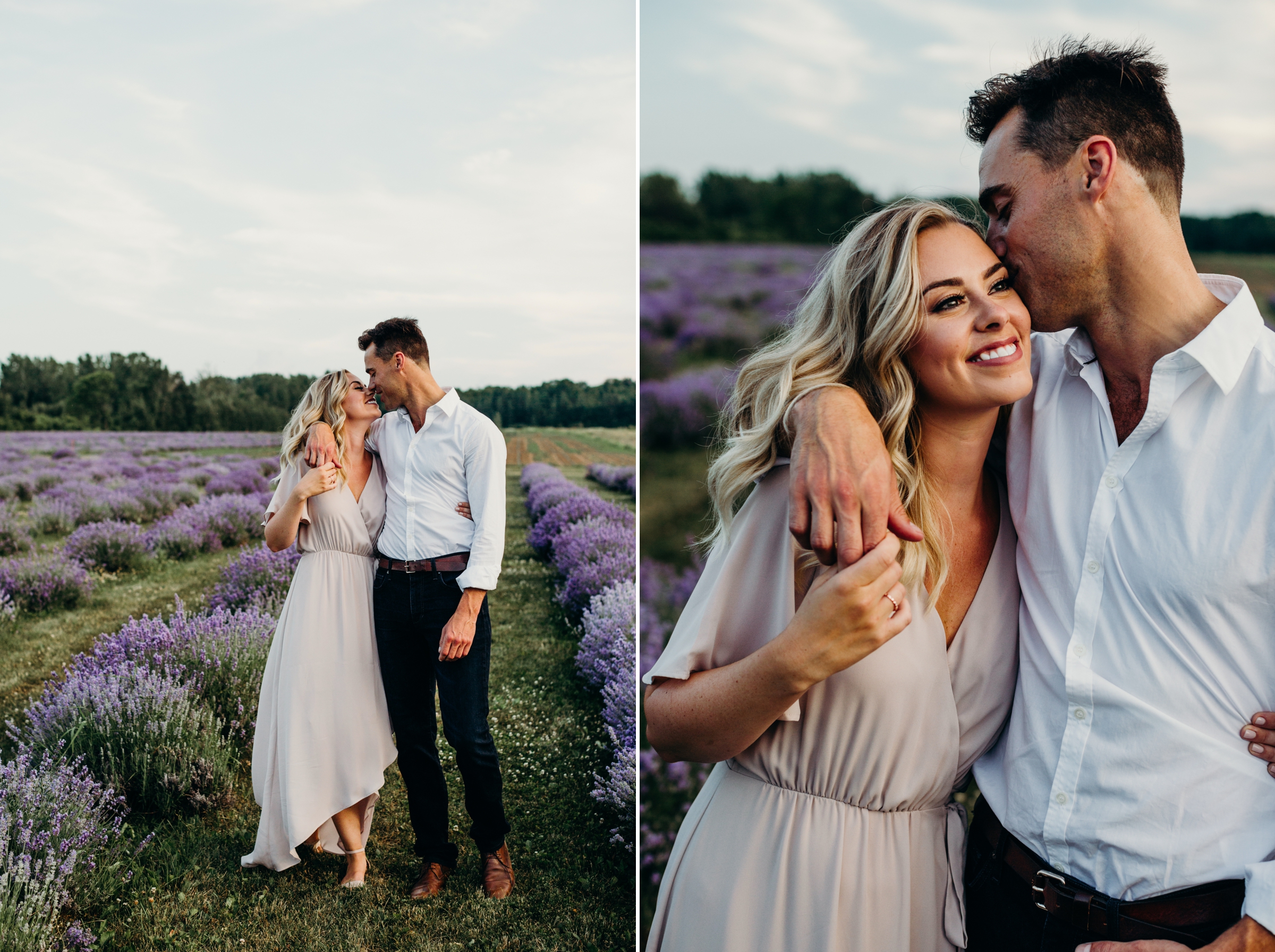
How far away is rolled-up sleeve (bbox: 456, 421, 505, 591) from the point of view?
2.44 meters

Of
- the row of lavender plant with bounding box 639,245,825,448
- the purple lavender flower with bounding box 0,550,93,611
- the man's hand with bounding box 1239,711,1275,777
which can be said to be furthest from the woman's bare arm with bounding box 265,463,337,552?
the row of lavender plant with bounding box 639,245,825,448

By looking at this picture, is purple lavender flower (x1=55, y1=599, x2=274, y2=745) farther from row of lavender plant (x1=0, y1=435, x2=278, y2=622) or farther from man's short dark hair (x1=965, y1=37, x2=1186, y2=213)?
man's short dark hair (x1=965, y1=37, x2=1186, y2=213)

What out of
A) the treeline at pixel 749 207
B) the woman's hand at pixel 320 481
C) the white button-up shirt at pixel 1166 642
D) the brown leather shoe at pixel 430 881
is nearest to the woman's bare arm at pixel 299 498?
the woman's hand at pixel 320 481

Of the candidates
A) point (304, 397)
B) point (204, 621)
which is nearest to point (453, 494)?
point (304, 397)

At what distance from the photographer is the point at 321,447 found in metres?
2.43

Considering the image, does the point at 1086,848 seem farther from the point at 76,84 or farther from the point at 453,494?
the point at 76,84

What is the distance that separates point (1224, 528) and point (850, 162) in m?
5.05

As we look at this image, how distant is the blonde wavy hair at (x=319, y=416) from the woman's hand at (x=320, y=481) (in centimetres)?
2

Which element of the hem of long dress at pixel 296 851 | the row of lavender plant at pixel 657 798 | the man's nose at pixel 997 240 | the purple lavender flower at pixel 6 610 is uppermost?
the man's nose at pixel 997 240

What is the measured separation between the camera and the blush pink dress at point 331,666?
242 centimetres

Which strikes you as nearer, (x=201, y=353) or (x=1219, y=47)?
(x=201, y=353)

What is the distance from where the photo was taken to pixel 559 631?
9.44ft

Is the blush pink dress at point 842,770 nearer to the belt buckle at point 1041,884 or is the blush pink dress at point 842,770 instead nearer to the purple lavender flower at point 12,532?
the belt buckle at point 1041,884

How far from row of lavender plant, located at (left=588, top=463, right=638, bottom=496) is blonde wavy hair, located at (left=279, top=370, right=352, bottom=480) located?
96 centimetres
